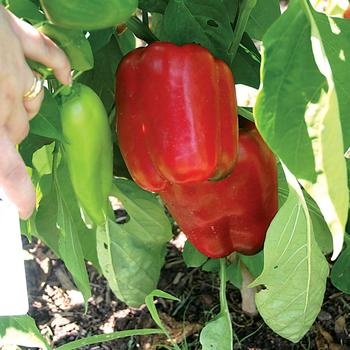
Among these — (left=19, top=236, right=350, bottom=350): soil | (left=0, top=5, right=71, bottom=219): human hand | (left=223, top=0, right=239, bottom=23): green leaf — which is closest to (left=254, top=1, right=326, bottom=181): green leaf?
(left=0, top=5, right=71, bottom=219): human hand

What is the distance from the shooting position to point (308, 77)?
892mm

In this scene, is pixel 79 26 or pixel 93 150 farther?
pixel 93 150

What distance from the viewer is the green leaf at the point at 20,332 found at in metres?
1.32

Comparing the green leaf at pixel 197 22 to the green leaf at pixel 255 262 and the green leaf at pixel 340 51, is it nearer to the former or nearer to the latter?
the green leaf at pixel 340 51

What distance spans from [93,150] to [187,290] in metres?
0.80

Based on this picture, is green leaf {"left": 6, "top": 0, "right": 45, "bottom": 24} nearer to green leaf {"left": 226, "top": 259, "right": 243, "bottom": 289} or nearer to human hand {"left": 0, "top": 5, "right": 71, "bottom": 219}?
human hand {"left": 0, "top": 5, "right": 71, "bottom": 219}

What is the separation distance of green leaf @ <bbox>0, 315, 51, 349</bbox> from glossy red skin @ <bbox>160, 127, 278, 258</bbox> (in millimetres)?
324

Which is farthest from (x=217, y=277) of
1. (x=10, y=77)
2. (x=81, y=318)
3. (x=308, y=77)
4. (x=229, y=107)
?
(x=10, y=77)

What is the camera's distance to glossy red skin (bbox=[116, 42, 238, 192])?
1.10 metres

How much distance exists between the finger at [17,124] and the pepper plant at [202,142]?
0.29 ft

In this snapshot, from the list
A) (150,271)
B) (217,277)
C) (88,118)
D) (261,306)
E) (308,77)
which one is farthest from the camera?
(217,277)

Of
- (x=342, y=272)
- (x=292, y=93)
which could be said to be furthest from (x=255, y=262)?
(x=292, y=93)

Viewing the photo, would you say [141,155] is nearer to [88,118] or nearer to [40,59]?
[88,118]

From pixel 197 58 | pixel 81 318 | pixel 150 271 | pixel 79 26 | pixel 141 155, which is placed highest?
Answer: pixel 79 26
